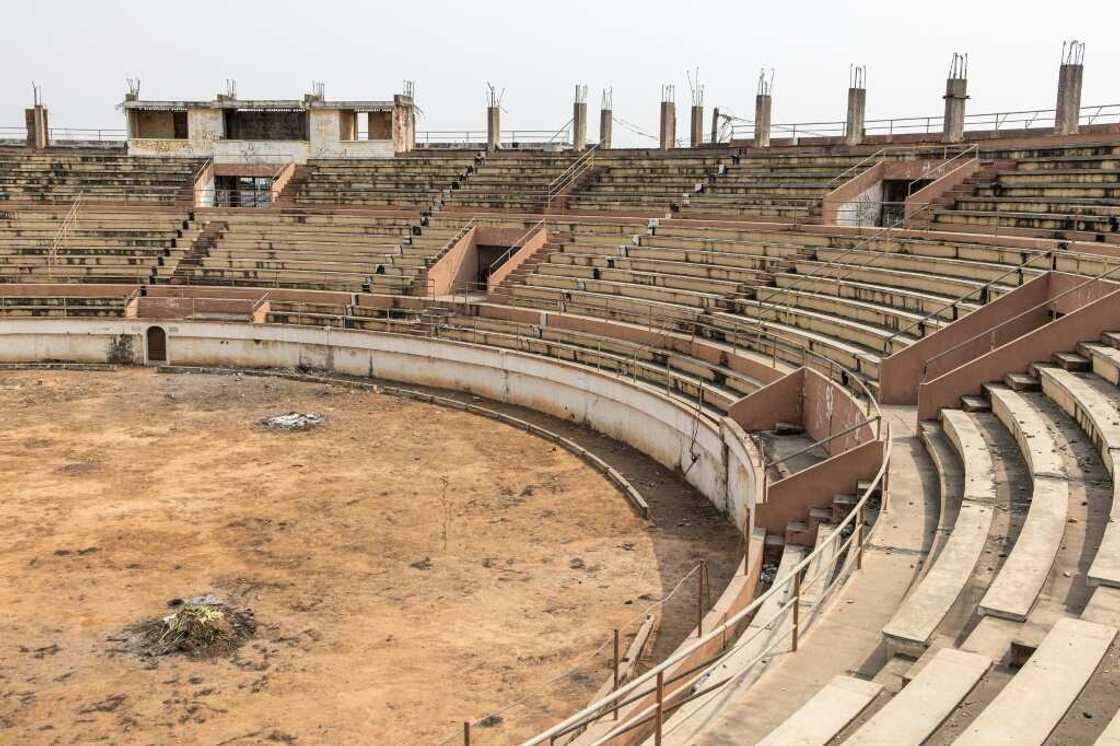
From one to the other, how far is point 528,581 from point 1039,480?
6478 mm

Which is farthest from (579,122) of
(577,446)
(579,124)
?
(577,446)

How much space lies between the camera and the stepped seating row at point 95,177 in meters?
35.8

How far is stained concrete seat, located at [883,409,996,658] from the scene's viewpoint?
23.7 feet

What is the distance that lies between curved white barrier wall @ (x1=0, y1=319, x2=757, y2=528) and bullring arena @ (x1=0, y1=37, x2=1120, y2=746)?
3.9 inches

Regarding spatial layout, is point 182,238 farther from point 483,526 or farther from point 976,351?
point 976,351

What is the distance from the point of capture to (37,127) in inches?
1658

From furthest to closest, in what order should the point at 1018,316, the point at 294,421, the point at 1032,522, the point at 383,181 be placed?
the point at 383,181 < the point at 294,421 < the point at 1018,316 < the point at 1032,522

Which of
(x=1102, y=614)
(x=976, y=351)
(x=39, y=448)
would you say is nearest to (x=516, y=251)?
(x=39, y=448)

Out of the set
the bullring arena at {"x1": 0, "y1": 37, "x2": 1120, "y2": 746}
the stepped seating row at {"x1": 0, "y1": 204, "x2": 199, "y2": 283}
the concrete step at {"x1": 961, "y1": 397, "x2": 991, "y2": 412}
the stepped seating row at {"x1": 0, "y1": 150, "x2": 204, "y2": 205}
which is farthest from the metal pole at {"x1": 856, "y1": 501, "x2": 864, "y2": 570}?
the stepped seating row at {"x1": 0, "y1": 150, "x2": 204, "y2": 205}

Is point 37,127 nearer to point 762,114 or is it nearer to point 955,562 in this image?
point 762,114

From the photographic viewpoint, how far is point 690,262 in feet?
84.8

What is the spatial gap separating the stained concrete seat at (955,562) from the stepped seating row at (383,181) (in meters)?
25.7

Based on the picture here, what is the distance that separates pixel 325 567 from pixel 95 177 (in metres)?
28.8

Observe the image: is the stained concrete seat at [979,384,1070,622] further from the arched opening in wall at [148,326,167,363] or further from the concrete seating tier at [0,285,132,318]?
the concrete seating tier at [0,285,132,318]
